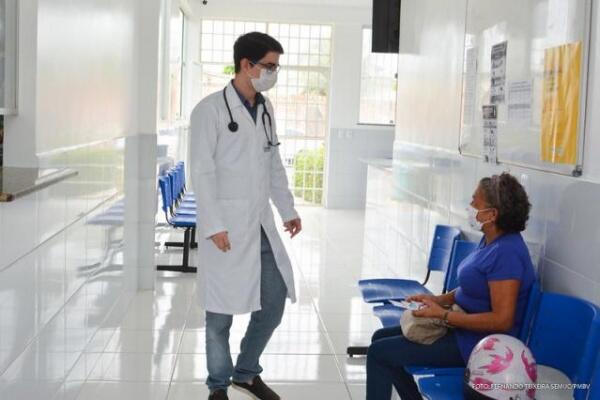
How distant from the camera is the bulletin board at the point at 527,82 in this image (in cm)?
246

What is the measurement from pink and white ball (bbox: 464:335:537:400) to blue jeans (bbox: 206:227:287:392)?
1289mm

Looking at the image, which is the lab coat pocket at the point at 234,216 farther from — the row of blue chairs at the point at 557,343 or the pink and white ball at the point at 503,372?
the pink and white ball at the point at 503,372

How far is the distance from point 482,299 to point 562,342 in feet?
1.14

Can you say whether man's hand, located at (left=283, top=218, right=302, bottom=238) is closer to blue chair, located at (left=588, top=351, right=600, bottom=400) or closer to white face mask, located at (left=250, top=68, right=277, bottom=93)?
white face mask, located at (left=250, top=68, right=277, bottom=93)

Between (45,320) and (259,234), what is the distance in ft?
3.06

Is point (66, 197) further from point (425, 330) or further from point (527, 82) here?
point (527, 82)

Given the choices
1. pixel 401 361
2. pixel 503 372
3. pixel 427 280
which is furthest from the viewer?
pixel 427 280

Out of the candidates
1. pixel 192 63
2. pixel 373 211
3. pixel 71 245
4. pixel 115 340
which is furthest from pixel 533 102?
pixel 192 63

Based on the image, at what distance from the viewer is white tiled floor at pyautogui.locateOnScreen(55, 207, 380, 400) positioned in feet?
12.0

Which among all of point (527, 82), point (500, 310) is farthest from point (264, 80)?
point (500, 310)

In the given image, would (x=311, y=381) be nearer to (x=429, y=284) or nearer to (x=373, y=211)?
(x=429, y=284)

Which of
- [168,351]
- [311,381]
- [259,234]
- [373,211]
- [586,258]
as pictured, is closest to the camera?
[586,258]

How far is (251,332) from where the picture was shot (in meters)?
3.43

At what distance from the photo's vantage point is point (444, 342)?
2670 mm
